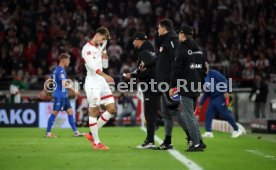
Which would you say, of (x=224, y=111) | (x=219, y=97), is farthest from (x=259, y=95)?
(x=224, y=111)

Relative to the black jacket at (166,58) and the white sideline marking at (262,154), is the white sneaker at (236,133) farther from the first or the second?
the black jacket at (166,58)

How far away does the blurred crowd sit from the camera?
29875 mm

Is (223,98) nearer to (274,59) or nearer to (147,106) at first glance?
(147,106)

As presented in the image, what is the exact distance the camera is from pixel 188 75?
13.0 metres

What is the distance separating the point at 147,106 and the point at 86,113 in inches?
554

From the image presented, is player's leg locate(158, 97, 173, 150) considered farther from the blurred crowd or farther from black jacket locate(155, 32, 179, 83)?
the blurred crowd

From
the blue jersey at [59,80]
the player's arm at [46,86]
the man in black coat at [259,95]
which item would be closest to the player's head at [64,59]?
the blue jersey at [59,80]

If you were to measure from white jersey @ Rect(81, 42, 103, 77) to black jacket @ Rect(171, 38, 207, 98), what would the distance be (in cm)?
175

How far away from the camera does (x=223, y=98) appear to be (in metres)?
20.0

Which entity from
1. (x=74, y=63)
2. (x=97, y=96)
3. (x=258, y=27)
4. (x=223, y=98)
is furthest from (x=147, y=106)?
(x=258, y=27)

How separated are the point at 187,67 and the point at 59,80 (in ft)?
23.3

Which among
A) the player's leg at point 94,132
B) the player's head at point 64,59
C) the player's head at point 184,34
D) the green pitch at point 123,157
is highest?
the player's head at point 184,34

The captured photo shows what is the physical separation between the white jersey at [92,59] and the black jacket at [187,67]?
68.8 inches

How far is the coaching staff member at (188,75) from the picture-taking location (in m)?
12.9
